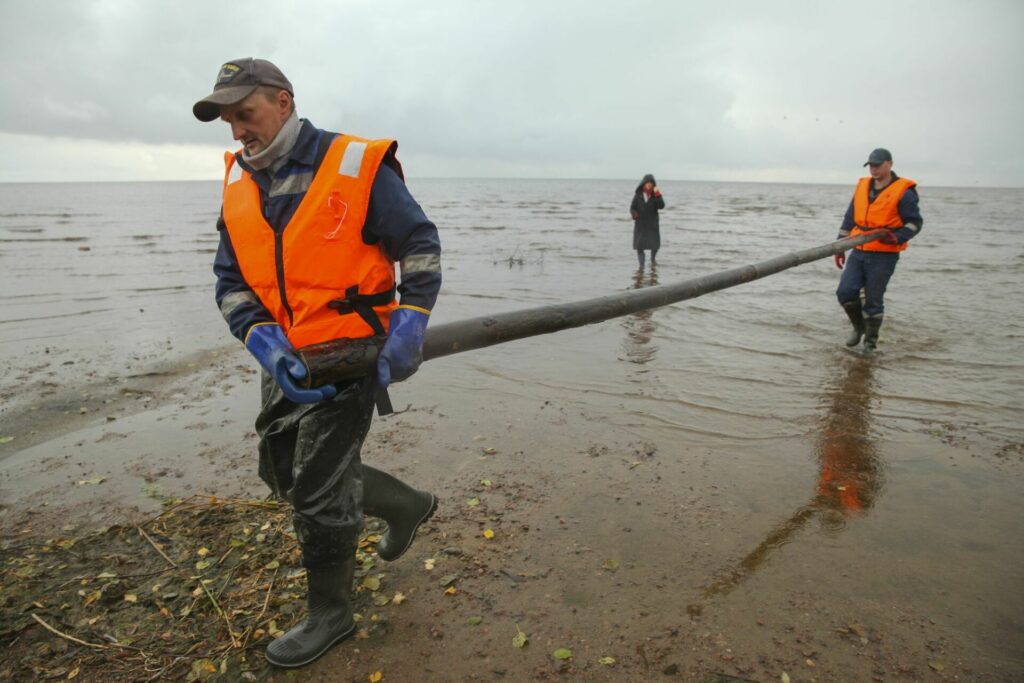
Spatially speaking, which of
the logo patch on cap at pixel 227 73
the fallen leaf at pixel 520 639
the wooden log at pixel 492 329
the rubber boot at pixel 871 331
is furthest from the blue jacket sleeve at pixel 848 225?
the logo patch on cap at pixel 227 73

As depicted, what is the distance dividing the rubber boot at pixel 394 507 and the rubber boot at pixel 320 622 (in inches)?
11.4

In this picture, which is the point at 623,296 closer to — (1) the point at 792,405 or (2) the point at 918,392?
(1) the point at 792,405

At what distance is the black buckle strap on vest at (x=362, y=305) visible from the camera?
90.7 inches

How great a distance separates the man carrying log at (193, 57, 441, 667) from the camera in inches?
88.7

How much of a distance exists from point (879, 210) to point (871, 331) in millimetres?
1361

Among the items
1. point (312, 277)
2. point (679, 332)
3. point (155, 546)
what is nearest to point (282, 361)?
point (312, 277)

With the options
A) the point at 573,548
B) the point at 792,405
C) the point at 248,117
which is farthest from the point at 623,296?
the point at 792,405

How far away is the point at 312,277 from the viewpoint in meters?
2.26

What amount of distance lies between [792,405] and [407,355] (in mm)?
4370

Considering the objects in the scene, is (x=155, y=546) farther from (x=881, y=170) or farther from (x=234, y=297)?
(x=881, y=170)

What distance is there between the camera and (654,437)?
4.78 metres

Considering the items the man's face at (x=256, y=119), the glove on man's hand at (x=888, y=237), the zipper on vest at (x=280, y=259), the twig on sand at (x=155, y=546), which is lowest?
the twig on sand at (x=155, y=546)

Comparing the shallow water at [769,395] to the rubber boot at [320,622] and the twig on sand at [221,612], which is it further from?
the twig on sand at [221,612]

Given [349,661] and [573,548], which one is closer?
[349,661]
